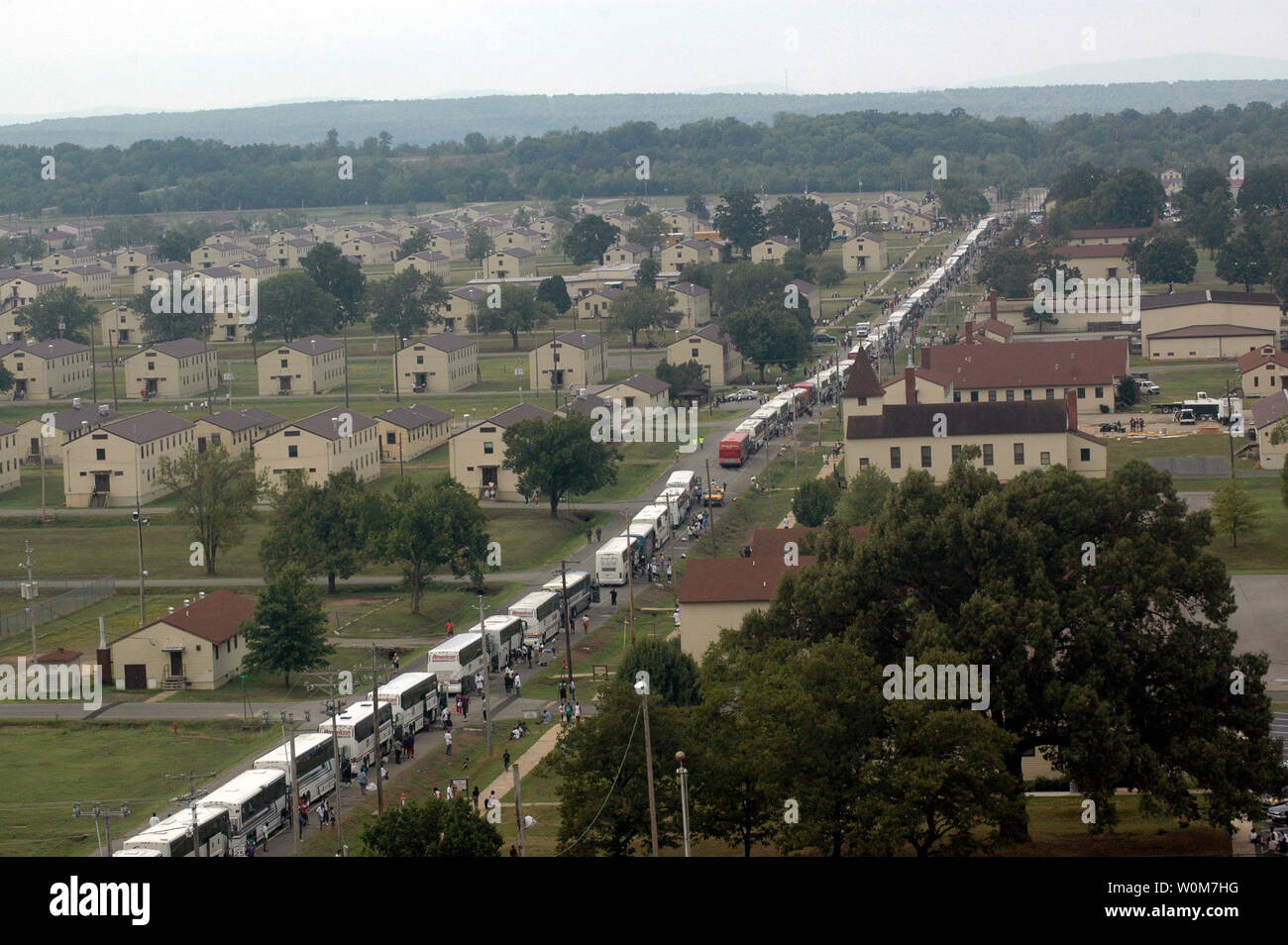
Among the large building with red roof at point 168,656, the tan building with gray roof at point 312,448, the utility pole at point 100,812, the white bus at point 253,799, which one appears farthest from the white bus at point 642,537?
the utility pole at point 100,812

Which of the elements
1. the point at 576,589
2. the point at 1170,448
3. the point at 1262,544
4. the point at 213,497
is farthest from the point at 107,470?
the point at 1262,544

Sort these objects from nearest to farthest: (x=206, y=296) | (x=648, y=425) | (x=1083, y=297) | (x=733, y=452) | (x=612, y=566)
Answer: (x=612, y=566) < (x=733, y=452) < (x=648, y=425) < (x=1083, y=297) < (x=206, y=296)

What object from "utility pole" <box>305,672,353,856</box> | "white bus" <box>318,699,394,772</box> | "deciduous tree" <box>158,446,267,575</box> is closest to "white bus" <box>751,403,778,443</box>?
"deciduous tree" <box>158,446,267,575</box>

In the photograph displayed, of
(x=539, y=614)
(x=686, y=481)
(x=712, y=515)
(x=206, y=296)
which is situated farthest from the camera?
(x=206, y=296)

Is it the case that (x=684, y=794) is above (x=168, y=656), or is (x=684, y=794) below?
above
